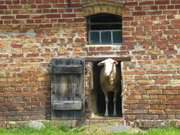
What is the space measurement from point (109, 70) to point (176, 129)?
5.74ft

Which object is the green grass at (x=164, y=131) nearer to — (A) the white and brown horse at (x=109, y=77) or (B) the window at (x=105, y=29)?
(A) the white and brown horse at (x=109, y=77)

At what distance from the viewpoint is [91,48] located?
12891 millimetres

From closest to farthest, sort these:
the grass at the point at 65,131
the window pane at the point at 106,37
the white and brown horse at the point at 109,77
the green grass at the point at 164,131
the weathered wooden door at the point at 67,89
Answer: the green grass at the point at 164,131 → the grass at the point at 65,131 → the white and brown horse at the point at 109,77 → the weathered wooden door at the point at 67,89 → the window pane at the point at 106,37

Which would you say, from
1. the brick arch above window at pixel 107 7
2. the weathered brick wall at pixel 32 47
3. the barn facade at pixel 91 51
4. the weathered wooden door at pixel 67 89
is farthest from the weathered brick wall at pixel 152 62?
the weathered brick wall at pixel 32 47

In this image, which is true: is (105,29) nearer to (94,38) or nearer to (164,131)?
(94,38)

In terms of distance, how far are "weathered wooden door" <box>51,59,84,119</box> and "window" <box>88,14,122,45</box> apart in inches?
25.0

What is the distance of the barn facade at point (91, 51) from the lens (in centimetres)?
Result: 1272

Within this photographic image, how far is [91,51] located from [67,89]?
3.01 ft

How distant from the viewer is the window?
42.7 feet

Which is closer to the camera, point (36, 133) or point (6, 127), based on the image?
point (36, 133)

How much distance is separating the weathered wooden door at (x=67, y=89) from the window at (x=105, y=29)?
0.63 meters

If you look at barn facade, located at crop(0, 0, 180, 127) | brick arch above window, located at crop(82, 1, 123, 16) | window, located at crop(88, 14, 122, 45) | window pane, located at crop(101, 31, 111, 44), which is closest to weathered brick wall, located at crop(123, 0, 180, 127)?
barn facade, located at crop(0, 0, 180, 127)

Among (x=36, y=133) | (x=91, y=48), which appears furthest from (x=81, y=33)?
(x=36, y=133)

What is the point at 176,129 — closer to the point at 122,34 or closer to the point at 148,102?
the point at 148,102
